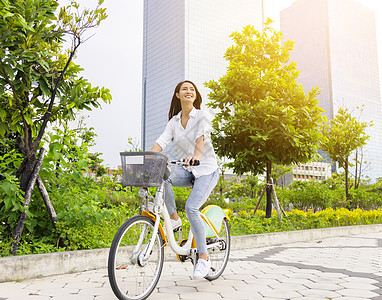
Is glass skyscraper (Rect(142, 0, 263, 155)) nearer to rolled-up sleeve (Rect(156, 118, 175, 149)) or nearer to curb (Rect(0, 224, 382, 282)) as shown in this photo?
curb (Rect(0, 224, 382, 282))

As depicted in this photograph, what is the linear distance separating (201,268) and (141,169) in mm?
1261

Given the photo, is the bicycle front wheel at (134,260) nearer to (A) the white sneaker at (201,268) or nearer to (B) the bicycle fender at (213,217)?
(A) the white sneaker at (201,268)

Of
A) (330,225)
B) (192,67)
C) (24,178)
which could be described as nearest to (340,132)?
(330,225)

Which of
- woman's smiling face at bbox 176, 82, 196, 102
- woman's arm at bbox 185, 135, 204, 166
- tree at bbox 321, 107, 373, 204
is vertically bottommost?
woman's arm at bbox 185, 135, 204, 166

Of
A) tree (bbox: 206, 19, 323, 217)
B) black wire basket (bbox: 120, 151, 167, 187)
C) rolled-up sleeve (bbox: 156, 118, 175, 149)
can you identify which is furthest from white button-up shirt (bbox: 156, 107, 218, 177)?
tree (bbox: 206, 19, 323, 217)

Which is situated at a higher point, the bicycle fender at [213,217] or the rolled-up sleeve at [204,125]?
the rolled-up sleeve at [204,125]

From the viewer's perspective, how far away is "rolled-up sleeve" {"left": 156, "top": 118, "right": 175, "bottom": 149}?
12.0 ft

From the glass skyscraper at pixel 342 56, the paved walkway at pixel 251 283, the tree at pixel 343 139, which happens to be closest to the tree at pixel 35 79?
the paved walkway at pixel 251 283

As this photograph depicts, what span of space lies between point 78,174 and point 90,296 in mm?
2077

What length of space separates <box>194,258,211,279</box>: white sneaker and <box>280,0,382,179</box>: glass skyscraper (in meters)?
124

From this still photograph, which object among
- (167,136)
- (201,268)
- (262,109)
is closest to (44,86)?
(167,136)

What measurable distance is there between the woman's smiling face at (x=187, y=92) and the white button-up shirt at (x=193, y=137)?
13cm

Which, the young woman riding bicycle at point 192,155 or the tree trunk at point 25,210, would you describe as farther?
the tree trunk at point 25,210

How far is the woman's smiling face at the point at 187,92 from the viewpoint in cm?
367
